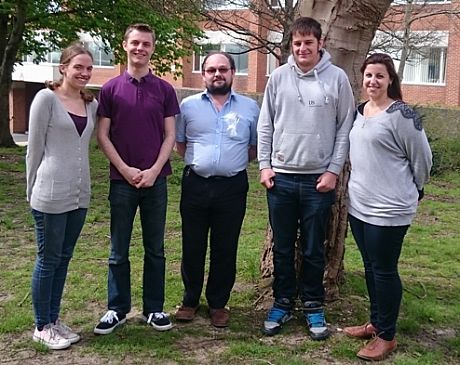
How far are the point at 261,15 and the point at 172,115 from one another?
12.0 meters

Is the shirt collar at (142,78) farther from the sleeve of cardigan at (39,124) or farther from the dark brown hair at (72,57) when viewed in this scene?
the sleeve of cardigan at (39,124)

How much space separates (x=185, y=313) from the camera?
195 inches

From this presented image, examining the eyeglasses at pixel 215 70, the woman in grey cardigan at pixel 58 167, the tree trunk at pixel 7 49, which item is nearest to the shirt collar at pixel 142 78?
the woman in grey cardigan at pixel 58 167

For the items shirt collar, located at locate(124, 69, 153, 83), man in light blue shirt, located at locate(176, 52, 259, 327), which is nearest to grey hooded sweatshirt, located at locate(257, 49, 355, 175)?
man in light blue shirt, located at locate(176, 52, 259, 327)

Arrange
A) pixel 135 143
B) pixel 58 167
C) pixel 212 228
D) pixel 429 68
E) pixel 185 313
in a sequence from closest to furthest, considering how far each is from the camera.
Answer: pixel 58 167, pixel 135 143, pixel 212 228, pixel 185 313, pixel 429 68

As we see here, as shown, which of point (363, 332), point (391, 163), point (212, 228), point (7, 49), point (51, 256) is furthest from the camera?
point (7, 49)

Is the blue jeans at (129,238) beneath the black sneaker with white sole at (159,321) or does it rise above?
above

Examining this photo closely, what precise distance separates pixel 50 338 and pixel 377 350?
2.21m

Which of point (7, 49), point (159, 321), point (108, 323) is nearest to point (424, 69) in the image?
point (7, 49)

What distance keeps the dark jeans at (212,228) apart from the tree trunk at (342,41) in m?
0.55

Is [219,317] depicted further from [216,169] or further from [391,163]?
[391,163]

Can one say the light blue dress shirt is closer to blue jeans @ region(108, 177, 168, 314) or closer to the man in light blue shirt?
the man in light blue shirt

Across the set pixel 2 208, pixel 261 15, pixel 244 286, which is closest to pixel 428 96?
pixel 261 15

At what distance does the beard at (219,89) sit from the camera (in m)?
4.61
